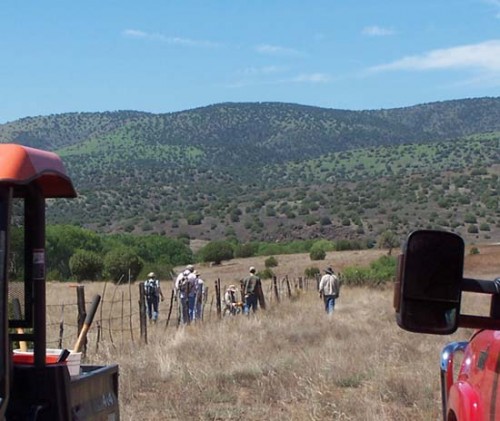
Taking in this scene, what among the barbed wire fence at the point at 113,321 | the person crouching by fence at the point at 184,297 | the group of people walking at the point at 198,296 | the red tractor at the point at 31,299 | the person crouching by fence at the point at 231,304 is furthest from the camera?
the person crouching by fence at the point at 231,304

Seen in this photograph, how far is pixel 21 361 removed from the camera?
4988mm

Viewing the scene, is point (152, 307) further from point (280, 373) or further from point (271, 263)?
point (271, 263)

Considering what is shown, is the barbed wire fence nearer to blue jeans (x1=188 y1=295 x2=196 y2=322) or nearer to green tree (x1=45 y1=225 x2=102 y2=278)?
blue jeans (x1=188 y1=295 x2=196 y2=322)

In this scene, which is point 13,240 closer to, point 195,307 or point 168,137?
point 195,307

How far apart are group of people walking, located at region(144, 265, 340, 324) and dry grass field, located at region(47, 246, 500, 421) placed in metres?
1.31

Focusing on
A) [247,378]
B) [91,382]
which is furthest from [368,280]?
[91,382]

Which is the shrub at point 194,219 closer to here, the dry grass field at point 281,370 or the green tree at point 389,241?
the green tree at point 389,241

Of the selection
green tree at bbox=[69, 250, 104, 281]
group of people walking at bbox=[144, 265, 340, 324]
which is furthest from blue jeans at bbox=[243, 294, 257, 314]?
Answer: green tree at bbox=[69, 250, 104, 281]

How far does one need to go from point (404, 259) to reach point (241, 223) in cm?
8411

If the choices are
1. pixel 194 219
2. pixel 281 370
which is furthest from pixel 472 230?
pixel 281 370

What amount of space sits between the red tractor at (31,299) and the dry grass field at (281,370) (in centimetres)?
534

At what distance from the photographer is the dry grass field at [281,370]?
35.0ft

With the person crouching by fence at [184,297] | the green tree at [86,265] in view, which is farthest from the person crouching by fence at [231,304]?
the green tree at [86,265]

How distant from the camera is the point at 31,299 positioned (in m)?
4.75
